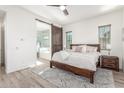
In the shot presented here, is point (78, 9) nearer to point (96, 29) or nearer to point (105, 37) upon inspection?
point (96, 29)

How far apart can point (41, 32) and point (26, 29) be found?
14.8ft

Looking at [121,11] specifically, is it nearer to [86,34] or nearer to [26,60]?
[86,34]

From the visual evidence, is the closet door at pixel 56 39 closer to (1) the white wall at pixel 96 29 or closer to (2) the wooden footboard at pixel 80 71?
(1) the white wall at pixel 96 29

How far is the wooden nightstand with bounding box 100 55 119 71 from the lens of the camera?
151 inches

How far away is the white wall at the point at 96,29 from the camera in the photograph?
163 inches

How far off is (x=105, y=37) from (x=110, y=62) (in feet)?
4.68

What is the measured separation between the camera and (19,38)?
13.3ft


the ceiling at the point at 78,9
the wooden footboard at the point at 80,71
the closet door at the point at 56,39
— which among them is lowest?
the wooden footboard at the point at 80,71

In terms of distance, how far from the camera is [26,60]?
4430mm

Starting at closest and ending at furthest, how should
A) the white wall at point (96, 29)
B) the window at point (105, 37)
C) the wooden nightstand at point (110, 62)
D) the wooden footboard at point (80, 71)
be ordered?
the wooden footboard at point (80, 71)
the wooden nightstand at point (110, 62)
the white wall at point (96, 29)
the window at point (105, 37)

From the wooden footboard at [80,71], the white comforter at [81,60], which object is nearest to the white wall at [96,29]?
the white comforter at [81,60]

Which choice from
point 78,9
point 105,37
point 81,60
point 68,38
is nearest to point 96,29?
point 105,37

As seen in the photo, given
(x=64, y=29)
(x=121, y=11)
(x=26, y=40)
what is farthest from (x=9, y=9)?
(x=121, y=11)

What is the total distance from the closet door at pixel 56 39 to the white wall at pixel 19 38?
5.32 feet
